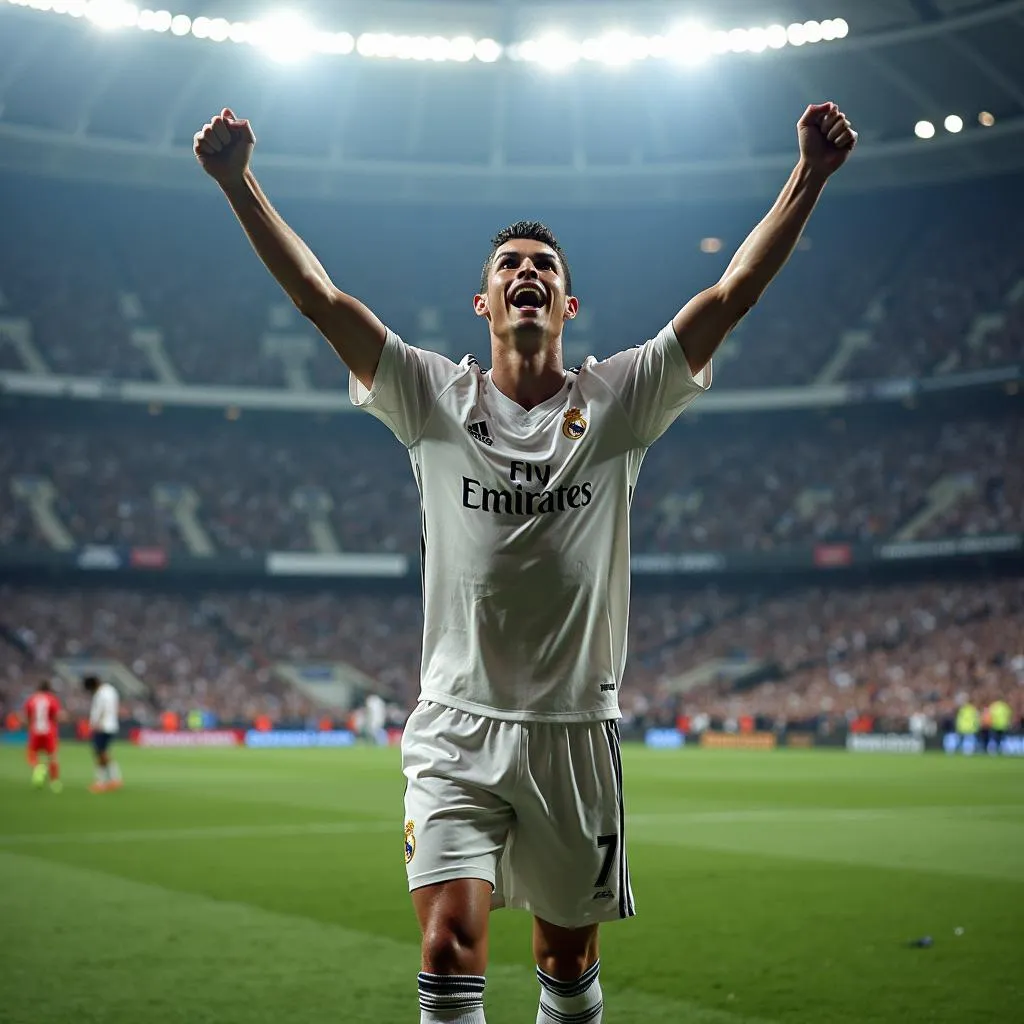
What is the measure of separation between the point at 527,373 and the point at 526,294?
0.91ft

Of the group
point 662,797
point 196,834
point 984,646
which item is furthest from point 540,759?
point 984,646

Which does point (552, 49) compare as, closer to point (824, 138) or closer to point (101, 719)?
point (101, 719)

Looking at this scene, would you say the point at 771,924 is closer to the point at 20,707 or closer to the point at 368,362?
the point at 368,362

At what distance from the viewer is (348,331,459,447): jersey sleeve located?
4.61m

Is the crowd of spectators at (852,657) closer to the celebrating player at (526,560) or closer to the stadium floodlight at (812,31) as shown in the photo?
the stadium floodlight at (812,31)

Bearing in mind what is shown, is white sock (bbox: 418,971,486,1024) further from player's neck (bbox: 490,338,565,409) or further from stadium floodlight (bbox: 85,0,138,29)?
stadium floodlight (bbox: 85,0,138,29)

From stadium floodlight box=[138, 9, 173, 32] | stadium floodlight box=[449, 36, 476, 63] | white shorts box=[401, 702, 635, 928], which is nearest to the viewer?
white shorts box=[401, 702, 635, 928]

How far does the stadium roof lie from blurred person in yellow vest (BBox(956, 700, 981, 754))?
65.6 ft

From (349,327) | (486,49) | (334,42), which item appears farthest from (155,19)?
(349,327)

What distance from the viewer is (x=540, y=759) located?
439 cm

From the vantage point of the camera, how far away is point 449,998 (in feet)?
13.4

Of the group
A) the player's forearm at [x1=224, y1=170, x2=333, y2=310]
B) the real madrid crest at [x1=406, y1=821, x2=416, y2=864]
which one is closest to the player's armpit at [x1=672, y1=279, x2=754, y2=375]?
the player's forearm at [x1=224, y1=170, x2=333, y2=310]

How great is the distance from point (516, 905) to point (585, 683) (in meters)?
0.77

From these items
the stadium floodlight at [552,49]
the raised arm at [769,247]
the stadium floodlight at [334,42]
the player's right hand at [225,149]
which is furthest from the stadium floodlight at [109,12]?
the raised arm at [769,247]
